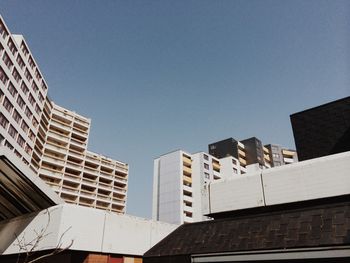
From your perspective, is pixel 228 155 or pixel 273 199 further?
pixel 228 155

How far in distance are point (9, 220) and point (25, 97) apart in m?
41.5

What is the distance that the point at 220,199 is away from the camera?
16.0m

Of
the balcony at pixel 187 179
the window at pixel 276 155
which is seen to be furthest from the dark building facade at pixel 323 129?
the window at pixel 276 155

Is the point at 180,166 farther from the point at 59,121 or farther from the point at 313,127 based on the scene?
the point at 313,127

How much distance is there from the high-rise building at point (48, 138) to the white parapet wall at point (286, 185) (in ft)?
128

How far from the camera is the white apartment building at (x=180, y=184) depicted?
65625 millimetres

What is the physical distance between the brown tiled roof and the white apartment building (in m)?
52.3

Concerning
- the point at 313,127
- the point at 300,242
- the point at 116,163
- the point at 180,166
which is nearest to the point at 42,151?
the point at 116,163

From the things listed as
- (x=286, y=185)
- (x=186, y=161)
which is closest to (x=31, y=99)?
(x=186, y=161)

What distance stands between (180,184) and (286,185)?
176 ft

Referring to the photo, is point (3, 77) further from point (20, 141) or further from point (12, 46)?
point (20, 141)

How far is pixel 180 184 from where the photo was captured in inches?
2628

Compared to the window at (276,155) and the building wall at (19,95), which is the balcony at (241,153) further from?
the building wall at (19,95)

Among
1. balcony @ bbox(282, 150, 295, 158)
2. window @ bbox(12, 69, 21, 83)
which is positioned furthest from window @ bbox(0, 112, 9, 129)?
balcony @ bbox(282, 150, 295, 158)
